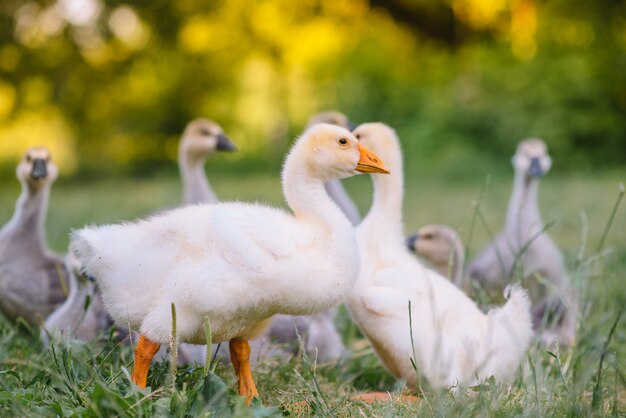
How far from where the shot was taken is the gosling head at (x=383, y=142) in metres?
4.21

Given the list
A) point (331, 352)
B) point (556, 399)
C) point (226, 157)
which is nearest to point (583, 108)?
point (226, 157)

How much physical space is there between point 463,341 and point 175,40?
11.6 m

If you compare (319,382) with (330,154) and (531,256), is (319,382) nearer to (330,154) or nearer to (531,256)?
(330,154)

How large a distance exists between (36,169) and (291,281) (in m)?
2.89

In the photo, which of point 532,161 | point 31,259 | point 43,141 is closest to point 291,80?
point 43,141

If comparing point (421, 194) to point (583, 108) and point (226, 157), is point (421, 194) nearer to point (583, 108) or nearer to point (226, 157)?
point (583, 108)

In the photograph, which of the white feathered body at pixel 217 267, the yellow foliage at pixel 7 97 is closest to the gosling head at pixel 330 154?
the white feathered body at pixel 217 267

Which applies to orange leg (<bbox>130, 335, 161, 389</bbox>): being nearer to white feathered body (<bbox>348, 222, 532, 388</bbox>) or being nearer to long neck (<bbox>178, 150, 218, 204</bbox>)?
white feathered body (<bbox>348, 222, 532, 388</bbox>)

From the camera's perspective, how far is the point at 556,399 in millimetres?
3150

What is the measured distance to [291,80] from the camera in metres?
16.5

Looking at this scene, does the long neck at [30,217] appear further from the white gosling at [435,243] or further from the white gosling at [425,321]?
the white gosling at [435,243]

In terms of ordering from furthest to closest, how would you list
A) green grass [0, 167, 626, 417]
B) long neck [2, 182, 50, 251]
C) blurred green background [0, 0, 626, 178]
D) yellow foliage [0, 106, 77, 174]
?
yellow foliage [0, 106, 77, 174] → blurred green background [0, 0, 626, 178] → long neck [2, 182, 50, 251] → green grass [0, 167, 626, 417]

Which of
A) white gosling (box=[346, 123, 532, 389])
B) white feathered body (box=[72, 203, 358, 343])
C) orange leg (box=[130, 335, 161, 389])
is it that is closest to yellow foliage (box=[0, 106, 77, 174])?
white gosling (box=[346, 123, 532, 389])

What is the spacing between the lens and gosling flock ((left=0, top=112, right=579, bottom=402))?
2.92 meters
